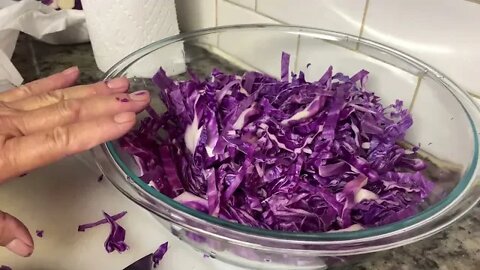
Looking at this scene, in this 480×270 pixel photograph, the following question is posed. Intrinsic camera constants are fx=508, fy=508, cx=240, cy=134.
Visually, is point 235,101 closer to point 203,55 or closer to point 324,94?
point 324,94

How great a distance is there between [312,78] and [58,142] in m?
0.47

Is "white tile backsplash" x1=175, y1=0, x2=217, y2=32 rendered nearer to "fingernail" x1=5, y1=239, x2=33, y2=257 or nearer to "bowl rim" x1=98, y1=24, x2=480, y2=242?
"bowl rim" x1=98, y1=24, x2=480, y2=242

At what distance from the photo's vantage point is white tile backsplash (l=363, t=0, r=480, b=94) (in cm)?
66

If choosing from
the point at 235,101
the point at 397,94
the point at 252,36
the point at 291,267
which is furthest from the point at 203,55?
the point at 291,267

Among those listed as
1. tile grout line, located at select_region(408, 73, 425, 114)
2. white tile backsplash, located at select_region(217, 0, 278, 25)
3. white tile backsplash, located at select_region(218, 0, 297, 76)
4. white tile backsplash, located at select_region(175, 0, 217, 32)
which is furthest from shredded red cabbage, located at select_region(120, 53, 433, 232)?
white tile backsplash, located at select_region(175, 0, 217, 32)

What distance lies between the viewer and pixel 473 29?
2.14ft

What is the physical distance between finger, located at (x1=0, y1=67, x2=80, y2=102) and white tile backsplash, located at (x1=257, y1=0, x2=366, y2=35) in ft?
1.25

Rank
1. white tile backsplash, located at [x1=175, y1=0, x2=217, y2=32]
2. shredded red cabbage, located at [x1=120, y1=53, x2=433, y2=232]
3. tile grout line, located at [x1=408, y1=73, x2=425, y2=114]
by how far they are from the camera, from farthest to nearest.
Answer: white tile backsplash, located at [x1=175, y1=0, x2=217, y2=32] < tile grout line, located at [x1=408, y1=73, x2=425, y2=114] < shredded red cabbage, located at [x1=120, y1=53, x2=433, y2=232]

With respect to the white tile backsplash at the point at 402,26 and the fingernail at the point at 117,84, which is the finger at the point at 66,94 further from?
the white tile backsplash at the point at 402,26

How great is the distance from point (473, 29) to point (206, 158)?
0.38 meters

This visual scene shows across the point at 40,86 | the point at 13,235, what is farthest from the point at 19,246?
the point at 40,86

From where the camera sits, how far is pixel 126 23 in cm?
91

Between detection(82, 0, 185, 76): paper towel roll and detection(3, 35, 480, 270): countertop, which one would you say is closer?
detection(3, 35, 480, 270): countertop

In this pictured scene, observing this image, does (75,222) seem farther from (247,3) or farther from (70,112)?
(247,3)
